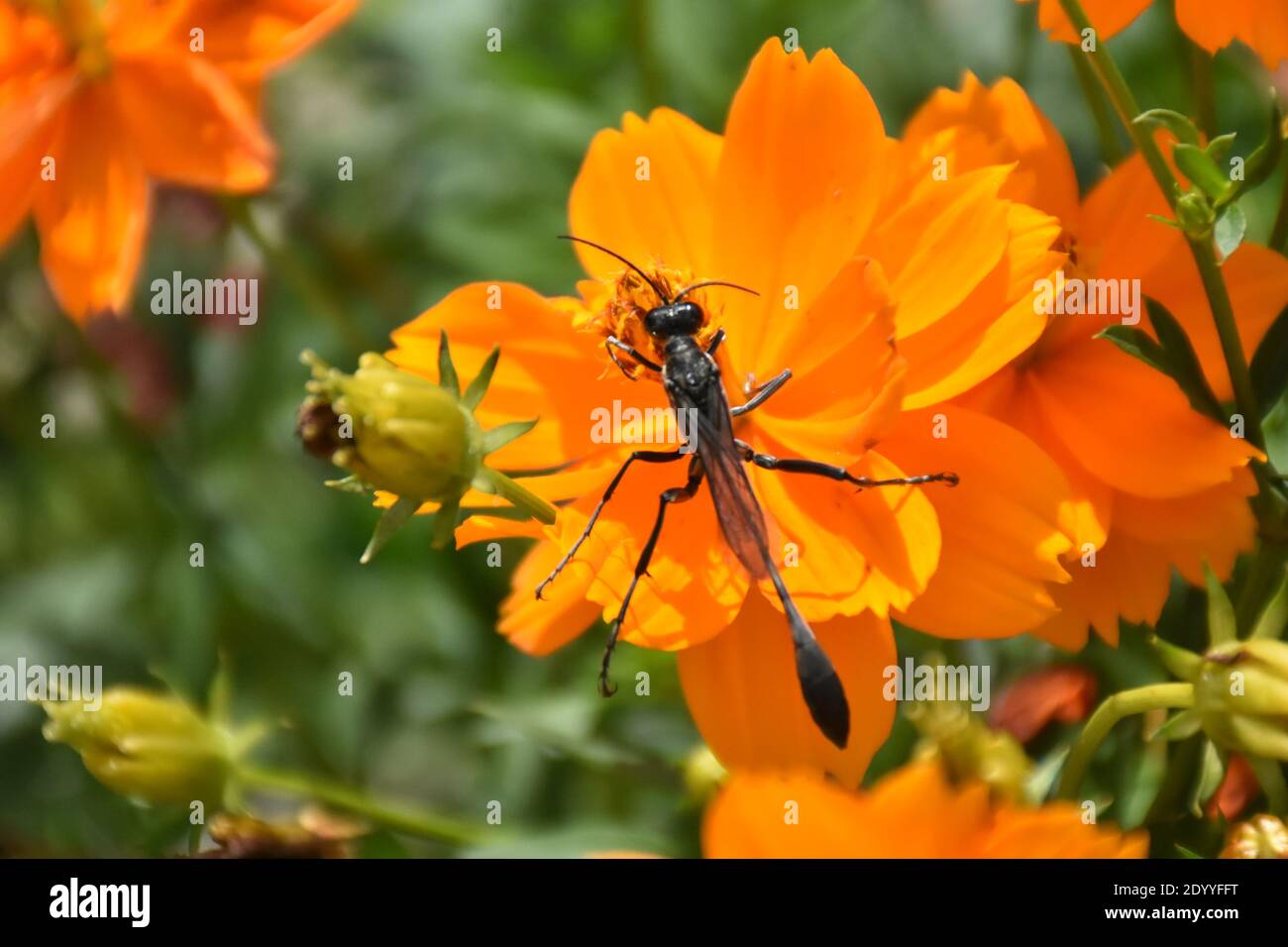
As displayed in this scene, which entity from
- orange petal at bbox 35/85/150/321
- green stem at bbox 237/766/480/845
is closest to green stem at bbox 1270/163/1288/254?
green stem at bbox 237/766/480/845

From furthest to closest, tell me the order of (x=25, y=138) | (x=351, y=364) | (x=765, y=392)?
(x=351, y=364) → (x=25, y=138) → (x=765, y=392)

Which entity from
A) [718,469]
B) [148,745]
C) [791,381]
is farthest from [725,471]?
[148,745]

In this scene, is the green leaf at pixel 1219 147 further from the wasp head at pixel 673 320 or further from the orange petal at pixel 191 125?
the orange petal at pixel 191 125

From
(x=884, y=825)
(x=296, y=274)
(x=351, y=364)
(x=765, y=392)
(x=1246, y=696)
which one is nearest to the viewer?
(x=884, y=825)

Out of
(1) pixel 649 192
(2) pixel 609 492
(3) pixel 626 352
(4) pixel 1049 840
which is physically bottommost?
(4) pixel 1049 840

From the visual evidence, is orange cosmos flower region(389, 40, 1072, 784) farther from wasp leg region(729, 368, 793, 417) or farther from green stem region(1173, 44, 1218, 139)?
green stem region(1173, 44, 1218, 139)

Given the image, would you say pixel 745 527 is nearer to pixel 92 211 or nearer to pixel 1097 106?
pixel 1097 106

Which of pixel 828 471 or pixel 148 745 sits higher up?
pixel 828 471
